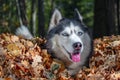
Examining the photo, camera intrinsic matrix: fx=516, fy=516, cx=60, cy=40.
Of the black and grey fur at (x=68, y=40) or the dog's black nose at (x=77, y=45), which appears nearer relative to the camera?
the dog's black nose at (x=77, y=45)

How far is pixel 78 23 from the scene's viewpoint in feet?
28.8

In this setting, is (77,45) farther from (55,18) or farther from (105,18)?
(105,18)

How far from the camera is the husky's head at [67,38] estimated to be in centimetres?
844

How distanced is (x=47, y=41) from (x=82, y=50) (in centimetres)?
66

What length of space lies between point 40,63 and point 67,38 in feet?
2.07

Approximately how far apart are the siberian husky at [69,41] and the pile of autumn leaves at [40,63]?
0.13 meters

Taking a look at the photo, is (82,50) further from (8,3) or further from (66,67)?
(8,3)

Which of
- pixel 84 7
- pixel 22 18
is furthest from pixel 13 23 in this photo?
pixel 84 7

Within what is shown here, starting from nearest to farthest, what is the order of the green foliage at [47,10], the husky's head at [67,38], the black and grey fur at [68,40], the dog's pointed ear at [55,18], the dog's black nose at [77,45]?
1. the dog's black nose at [77,45]
2. the husky's head at [67,38]
3. the black and grey fur at [68,40]
4. the dog's pointed ear at [55,18]
5. the green foliage at [47,10]

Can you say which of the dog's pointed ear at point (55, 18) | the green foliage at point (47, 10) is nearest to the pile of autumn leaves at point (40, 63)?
Result: the dog's pointed ear at point (55, 18)

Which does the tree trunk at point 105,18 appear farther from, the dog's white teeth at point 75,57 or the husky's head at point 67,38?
the dog's white teeth at point 75,57

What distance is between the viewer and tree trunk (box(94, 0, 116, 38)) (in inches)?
564

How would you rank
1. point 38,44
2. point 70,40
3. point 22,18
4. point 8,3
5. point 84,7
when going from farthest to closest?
point 84,7 → point 8,3 → point 22,18 → point 38,44 → point 70,40

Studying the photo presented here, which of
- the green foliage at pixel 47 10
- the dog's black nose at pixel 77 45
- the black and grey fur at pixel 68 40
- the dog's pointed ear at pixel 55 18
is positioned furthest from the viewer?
the green foliage at pixel 47 10
